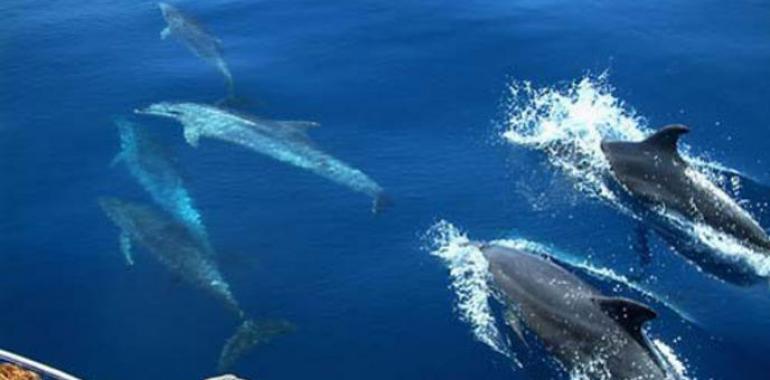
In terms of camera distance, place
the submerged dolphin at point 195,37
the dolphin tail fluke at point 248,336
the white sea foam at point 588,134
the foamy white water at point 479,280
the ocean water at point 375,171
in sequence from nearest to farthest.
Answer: the foamy white water at point 479,280
the dolphin tail fluke at point 248,336
the ocean water at point 375,171
the white sea foam at point 588,134
the submerged dolphin at point 195,37

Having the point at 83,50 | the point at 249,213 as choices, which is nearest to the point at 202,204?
the point at 249,213

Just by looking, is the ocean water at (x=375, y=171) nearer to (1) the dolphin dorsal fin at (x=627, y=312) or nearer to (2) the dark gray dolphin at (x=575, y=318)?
(2) the dark gray dolphin at (x=575, y=318)

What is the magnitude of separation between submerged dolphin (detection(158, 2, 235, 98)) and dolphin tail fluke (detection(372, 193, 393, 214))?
6.71 meters

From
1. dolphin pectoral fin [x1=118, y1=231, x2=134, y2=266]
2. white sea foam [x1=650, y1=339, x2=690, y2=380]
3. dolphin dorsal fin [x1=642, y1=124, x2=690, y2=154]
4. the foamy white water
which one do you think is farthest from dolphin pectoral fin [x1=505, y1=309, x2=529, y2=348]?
dolphin pectoral fin [x1=118, y1=231, x2=134, y2=266]

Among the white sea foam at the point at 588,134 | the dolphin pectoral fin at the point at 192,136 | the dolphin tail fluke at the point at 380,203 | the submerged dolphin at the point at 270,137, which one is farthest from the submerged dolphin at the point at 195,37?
the white sea foam at the point at 588,134

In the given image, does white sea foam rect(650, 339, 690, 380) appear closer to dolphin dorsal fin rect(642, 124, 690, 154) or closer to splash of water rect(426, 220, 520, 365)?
splash of water rect(426, 220, 520, 365)

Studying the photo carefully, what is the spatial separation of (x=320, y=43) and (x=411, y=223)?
10179mm

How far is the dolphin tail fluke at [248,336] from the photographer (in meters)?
16.9

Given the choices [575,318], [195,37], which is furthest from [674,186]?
[195,37]

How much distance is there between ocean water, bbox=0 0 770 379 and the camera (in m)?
17.5

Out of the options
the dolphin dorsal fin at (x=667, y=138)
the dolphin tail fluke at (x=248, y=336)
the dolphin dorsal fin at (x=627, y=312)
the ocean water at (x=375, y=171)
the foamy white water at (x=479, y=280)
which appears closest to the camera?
the dolphin dorsal fin at (x=627, y=312)

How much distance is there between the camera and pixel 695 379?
Answer: 1623 cm

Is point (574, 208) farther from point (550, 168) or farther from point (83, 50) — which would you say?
point (83, 50)

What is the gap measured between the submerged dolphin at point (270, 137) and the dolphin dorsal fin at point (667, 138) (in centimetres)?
621
